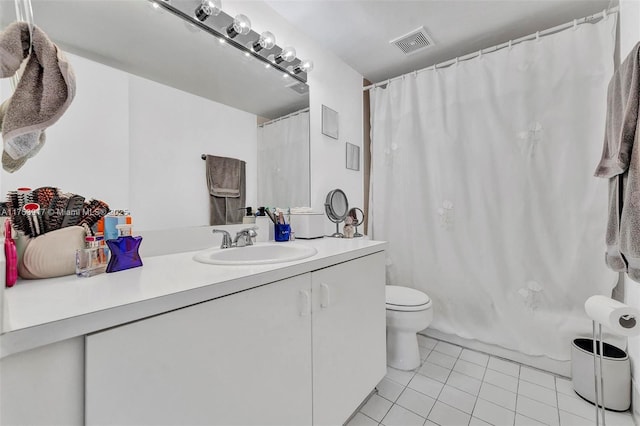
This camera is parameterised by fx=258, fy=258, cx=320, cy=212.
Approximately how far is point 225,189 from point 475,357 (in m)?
1.96

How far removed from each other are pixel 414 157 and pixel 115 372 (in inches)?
81.7

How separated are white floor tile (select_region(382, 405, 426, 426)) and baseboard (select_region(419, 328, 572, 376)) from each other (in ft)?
2.71

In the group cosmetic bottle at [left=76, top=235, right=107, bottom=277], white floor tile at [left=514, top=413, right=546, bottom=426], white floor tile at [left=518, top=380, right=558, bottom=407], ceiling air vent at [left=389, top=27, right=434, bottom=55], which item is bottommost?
white floor tile at [left=514, top=413, right=546, bottom=426]

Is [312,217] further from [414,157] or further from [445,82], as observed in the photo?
[445,82]

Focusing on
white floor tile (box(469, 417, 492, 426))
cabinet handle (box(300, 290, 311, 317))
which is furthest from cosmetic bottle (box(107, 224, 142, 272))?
white floor tile (box(469, 417, 492, 426))

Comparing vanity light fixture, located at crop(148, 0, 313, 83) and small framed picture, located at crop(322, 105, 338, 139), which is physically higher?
vanity light fixture, located at crop(148, 0, 313, 83)

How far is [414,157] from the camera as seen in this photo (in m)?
2.06

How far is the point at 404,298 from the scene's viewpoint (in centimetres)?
169

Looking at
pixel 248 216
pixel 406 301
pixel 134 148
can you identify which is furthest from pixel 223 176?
pixel 406 301

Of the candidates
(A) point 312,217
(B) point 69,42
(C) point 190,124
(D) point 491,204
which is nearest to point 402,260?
(D) point 491,204

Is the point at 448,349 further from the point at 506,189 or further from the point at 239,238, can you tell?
the point at 239,238

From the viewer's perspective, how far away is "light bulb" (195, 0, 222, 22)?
3.81 ft

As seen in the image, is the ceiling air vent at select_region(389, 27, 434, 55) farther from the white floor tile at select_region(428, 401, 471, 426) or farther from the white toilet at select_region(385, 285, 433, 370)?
the white floor tile at select_region(428, 401, 471, 426)

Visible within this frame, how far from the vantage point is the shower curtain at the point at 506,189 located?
1.50m
